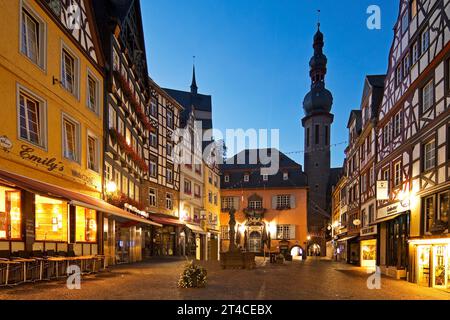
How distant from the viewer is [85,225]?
54.8 feet

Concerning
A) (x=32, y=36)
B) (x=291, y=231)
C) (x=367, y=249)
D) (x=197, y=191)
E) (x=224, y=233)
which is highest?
(x=32, y=36)

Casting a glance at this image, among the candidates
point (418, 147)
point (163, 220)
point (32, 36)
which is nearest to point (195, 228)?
point (163, 220)

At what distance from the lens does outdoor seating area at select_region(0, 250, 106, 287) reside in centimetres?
1053

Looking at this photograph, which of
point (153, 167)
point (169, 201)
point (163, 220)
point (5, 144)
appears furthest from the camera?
point (169, 201)

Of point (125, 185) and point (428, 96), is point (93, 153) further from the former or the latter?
point (428, 96)

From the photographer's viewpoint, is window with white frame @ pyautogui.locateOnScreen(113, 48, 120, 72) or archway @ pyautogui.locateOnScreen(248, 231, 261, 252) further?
archway @ pyautogui.locateOnScreen(248, 231, 261, 252)

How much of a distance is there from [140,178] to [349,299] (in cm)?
1994

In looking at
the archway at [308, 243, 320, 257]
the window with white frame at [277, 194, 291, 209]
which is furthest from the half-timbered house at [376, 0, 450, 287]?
the archway at [308, 243, 320, 257]

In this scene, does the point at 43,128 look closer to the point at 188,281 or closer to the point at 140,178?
the point at 188,281

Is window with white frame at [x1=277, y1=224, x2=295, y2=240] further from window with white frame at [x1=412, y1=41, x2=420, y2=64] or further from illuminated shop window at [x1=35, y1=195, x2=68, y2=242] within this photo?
illuminated shop window at [x1=35, y1=195, x2=68, y2=242]

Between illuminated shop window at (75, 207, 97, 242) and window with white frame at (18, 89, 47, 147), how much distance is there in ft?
13.1

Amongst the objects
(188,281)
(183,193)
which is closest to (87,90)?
(188,281)

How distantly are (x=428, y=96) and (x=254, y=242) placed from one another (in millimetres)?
36315

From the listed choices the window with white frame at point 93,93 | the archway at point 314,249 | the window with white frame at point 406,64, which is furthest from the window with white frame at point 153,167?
the archway at point 314,249
